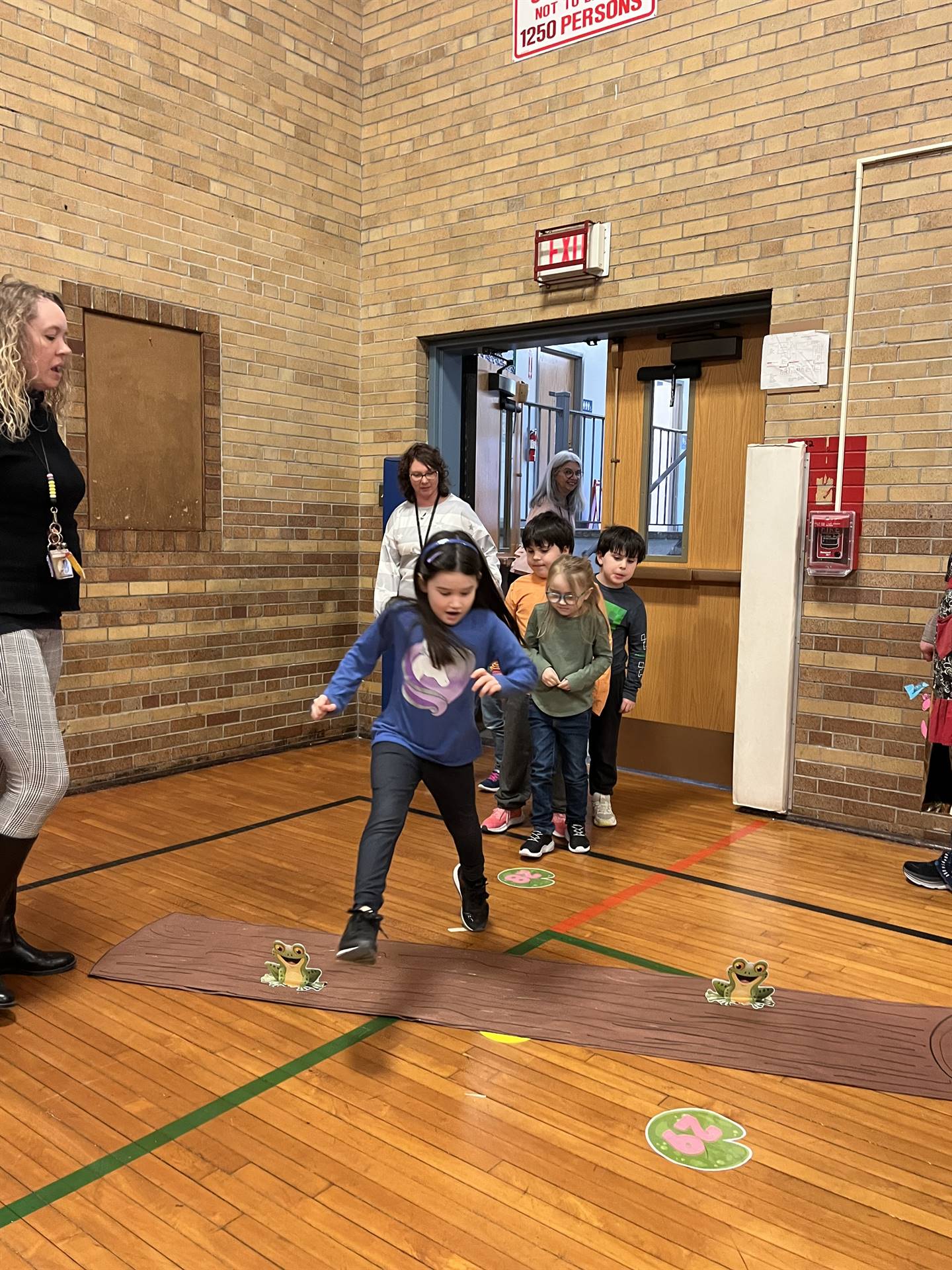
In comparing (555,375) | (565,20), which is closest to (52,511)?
(565,20)

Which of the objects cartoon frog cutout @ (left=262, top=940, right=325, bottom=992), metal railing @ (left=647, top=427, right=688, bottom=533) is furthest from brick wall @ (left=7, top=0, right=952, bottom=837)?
cartoon frog cutout @ (left=262, top=940, right=325, bottom=992)

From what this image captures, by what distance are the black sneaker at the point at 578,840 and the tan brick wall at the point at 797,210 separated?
46.5 inches

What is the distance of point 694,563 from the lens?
16.9ft

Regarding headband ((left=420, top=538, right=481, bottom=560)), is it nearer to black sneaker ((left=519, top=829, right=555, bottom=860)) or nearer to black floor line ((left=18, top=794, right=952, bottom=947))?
black sneaker ((left=519, top=829, right=555, bottom=860))

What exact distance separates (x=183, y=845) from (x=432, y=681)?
1838mm

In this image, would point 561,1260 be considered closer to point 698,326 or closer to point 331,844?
point 331,844

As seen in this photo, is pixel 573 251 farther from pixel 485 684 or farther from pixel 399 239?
pixel 485 684

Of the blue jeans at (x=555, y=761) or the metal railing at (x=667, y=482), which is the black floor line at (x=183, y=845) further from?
the metal railing at (x=667, y=482)

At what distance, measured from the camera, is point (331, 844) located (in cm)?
404

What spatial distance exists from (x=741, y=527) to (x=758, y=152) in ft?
5.68

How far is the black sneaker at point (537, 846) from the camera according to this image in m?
3.87

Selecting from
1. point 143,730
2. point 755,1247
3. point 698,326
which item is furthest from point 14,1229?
point 698,326

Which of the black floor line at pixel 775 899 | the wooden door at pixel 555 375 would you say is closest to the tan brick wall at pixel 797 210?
the black floor line at pixel 775 899

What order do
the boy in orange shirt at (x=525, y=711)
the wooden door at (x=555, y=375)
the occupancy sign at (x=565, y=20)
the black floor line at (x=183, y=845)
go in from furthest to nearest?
the wooden door at (x=555, y=375)
the occupancy sign at (x=565, y=20)
the boy in orange shirt at (x=525, y=711)
the black floor line at (x=183, y=845)
